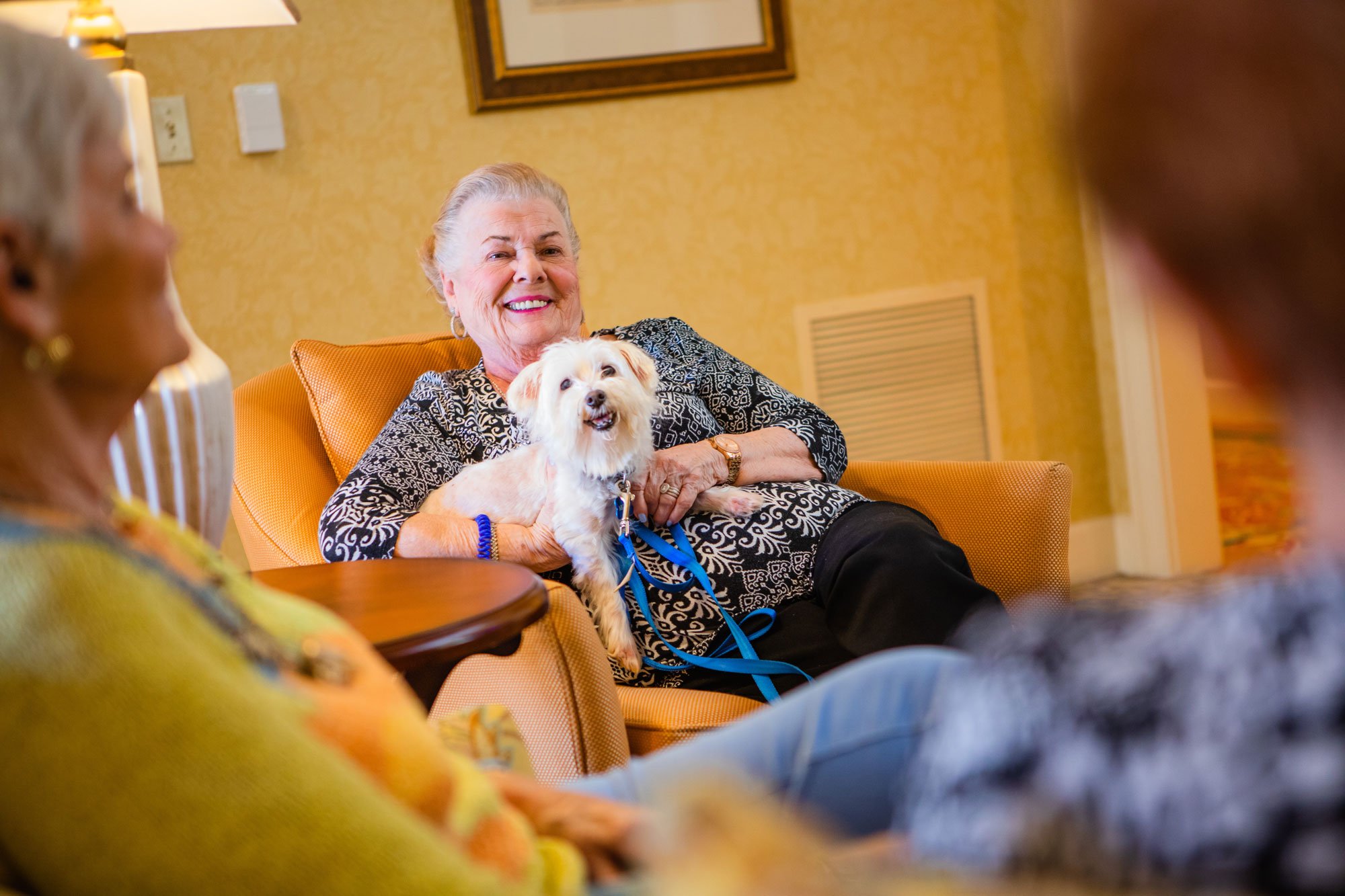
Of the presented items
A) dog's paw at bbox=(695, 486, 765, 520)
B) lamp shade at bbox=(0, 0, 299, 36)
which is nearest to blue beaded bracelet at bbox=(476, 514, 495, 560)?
dog's paw at bbox=(695, 486, 765, 520)

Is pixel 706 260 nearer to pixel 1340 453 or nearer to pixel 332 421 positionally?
pixel 332 421

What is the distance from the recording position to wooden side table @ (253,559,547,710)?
1250 mm

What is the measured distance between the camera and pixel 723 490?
2.07 metres

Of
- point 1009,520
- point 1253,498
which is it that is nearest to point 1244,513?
point 1253,498

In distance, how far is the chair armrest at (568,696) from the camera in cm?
163

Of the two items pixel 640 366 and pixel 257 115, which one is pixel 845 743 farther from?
pixel 257 115

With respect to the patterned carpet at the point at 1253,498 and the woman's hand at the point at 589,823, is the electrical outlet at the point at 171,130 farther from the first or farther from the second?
the patterned carpet at the point at 1253,498

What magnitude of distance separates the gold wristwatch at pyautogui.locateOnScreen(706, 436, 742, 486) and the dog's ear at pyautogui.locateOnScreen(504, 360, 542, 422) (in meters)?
0.34

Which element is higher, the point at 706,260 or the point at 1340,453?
the point at 706,260

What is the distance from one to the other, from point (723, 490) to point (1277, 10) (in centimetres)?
163

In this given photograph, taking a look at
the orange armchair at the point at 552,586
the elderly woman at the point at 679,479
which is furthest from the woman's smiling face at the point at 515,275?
the orange armchair at the point at 552,586

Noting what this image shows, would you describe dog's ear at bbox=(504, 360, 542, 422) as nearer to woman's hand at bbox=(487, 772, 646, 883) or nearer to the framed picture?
woman's hand at bbox=(487, 772, 646, 883)

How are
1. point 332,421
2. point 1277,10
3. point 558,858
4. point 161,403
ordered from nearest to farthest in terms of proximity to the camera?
point 1277,10
point 558,858
point 161,403
point 332,421

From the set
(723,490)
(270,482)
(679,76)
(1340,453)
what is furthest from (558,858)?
(679,76)
